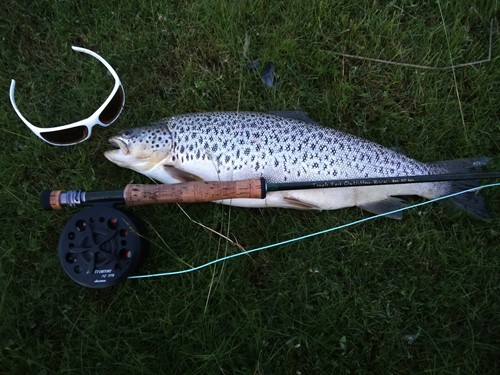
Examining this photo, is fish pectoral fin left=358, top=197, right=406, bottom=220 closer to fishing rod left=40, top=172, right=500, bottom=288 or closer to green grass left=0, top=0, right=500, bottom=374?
green grass left=0, top=0, right=500, bottom=374

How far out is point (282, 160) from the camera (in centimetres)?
267

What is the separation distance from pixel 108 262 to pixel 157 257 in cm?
33

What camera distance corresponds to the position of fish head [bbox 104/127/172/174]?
107 inches

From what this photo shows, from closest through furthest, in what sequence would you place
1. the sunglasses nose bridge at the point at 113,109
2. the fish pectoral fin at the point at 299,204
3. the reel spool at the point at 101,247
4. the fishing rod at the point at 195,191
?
the fishing rod at the point at 195,191 → the reel spool at the point at 101,247 → the fish pectoral fin at the point at 299,204 → the sunglasses nose bridge at the point at 113,109

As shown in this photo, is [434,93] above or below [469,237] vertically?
above

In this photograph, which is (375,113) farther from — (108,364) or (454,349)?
(108,364)

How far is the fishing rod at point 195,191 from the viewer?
239 cm

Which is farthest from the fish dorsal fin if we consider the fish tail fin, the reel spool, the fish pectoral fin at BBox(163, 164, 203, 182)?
the reel spool

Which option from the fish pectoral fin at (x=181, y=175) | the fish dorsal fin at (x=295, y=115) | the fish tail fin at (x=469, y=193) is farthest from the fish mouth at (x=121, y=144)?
the fish tail fin at (x=469, y=193)

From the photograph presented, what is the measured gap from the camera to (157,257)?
2789mm

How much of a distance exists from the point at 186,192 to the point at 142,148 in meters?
0.51

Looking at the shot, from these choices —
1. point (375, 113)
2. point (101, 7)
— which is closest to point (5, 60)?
point (101, 7)

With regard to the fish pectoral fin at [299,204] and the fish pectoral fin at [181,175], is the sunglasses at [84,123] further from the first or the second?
the fish pectoral fin at [299,204]

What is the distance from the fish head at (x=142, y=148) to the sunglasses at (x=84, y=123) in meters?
0.18
